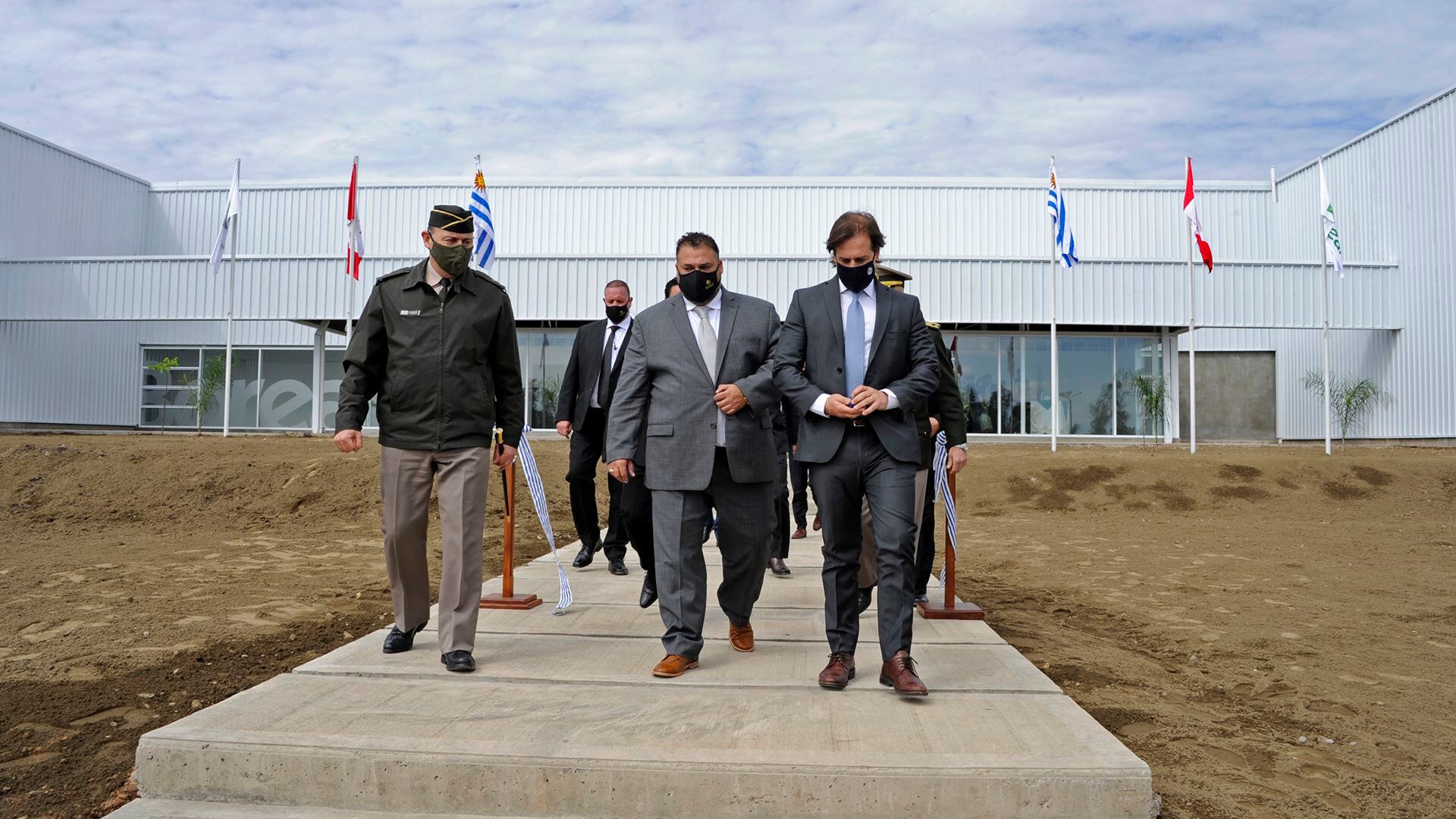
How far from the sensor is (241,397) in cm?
2880

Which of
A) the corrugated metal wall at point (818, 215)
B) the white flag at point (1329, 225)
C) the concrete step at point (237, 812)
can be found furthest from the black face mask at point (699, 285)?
the corrugated metal wall at point (818, 215)

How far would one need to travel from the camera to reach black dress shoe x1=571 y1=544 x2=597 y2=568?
25.5 feet

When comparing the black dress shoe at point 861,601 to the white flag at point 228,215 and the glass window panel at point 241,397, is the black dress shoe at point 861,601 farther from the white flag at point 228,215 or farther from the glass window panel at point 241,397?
the glass window panel at point 241,397

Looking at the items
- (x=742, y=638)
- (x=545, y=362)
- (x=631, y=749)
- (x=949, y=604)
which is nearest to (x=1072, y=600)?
(x=949, y=604)

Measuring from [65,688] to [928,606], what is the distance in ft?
14.8

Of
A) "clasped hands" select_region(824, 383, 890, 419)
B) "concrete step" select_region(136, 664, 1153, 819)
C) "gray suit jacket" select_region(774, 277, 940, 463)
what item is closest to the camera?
"concrete step" select_region(136, 664, 1153, 819)

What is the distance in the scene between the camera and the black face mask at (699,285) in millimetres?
4457

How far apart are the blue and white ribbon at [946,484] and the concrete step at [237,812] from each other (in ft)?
11.4

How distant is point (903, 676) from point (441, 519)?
7.16 ft

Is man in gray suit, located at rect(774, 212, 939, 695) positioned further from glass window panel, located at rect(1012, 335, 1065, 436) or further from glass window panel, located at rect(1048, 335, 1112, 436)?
glass window panel, located at rect(1048, 335, 1112, 436)

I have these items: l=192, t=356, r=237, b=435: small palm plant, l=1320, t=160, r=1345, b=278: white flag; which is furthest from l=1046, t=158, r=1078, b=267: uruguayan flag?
l=192, t=356, r=237, b=435: small palm plant

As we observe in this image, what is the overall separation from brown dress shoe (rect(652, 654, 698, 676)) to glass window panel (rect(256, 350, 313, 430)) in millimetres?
26822

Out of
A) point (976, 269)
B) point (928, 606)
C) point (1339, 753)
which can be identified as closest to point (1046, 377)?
point (976, 269)

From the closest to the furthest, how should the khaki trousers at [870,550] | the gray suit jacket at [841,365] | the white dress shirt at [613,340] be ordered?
the gray suit jacket at [841,365]
the khaki trousers at [870,550]
the white dress shirt at [613,340]
